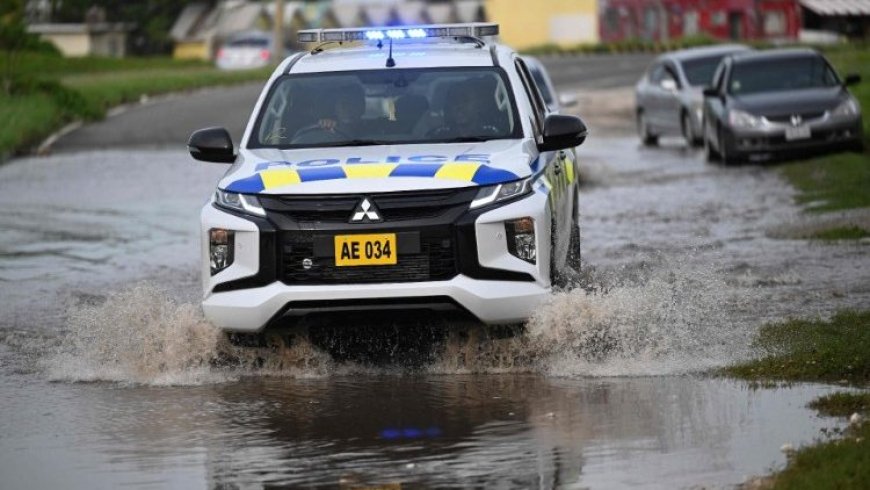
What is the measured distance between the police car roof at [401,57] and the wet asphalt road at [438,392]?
1.56 metres

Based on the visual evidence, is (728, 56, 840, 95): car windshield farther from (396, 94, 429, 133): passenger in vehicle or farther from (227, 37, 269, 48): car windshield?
(227, 37, 269, 48): car windshield

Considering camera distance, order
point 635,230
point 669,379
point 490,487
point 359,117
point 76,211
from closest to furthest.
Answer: point 490,487
point 669,379
point 359,117
point 635,230
point 76,211

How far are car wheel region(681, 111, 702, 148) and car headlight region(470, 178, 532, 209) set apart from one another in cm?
1981

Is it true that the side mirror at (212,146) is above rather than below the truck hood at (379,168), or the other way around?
below

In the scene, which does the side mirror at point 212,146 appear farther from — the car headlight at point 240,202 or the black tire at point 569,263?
the black tire at point 569,263

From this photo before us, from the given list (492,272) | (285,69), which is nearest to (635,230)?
(285,69)

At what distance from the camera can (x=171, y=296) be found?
14.1m

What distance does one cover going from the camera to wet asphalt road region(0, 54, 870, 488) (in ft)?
26.1

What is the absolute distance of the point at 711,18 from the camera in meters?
101

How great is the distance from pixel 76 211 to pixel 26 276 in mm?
5552

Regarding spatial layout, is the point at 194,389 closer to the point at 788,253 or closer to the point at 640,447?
the point at 640,447

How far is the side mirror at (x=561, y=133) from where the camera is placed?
11102 millimetres

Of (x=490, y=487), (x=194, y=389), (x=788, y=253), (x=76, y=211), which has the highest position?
(x=490, y=487)

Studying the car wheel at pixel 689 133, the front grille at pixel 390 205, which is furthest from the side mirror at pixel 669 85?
the front grille at pixel 390 205
